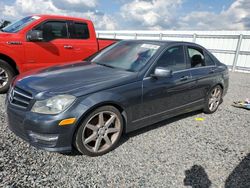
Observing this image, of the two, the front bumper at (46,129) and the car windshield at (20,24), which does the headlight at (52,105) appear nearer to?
the front bumper at (46,129)

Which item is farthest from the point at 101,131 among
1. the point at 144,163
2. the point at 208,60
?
the point at 208,60

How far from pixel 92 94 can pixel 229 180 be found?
79.0 inches

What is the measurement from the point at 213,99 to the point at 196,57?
115 cm

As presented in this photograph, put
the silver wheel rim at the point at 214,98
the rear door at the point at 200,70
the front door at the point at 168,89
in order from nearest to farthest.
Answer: the front door at the point at 168,89 → the rear door at the point at 200,70 → the silver wheel rim at the point at 214,98

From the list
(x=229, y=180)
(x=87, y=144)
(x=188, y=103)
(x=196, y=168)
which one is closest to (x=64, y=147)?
(x=87, y=144)

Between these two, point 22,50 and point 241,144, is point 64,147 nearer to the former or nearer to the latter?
point 241,144

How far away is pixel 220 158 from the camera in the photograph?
3.10m

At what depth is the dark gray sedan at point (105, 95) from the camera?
254 cm

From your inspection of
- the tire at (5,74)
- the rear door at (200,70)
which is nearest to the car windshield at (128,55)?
the rear door at (200,70)

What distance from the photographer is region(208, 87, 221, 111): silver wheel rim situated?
4.84m

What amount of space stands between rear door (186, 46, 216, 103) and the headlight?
2568mm

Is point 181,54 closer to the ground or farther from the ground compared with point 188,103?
farther from the ground

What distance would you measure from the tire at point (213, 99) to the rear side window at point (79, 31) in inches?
148

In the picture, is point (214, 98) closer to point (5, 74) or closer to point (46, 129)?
point (46, 129)
